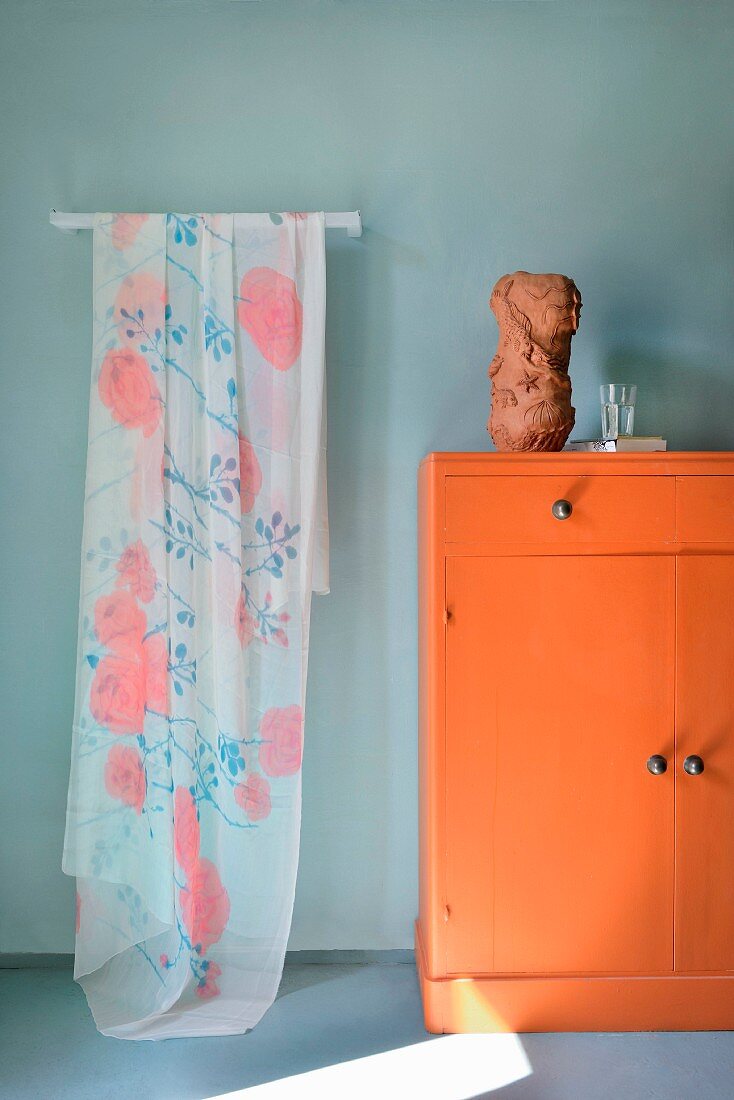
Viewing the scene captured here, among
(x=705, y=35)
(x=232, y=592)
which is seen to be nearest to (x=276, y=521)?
(x=232, y=592)

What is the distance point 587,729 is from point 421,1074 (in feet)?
2.59

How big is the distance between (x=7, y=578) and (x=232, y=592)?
639mm

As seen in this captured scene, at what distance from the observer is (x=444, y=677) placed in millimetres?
1833

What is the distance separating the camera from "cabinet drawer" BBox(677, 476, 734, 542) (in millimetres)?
1813

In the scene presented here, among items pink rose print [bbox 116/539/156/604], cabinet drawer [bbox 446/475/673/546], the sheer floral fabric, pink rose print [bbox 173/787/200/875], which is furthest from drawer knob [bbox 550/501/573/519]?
pink rose print [bbox 173/787/200/875]

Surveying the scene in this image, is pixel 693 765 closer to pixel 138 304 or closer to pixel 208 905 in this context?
pixel 208 905

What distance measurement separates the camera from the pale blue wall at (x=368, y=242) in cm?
214

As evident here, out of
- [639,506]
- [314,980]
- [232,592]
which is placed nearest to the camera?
[639,506]

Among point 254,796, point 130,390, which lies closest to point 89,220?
point 130,390

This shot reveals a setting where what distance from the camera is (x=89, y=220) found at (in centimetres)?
203

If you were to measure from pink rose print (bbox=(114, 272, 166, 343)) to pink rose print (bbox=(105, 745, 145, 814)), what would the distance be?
99 cm

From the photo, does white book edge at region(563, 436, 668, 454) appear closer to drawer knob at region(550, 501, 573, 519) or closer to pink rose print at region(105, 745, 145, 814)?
drawer knob at region(550, 501, 573, 519)

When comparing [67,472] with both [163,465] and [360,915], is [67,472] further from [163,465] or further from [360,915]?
[360,915]

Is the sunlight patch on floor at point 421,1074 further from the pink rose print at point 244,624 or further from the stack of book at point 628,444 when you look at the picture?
the stack of book at point 628,444
